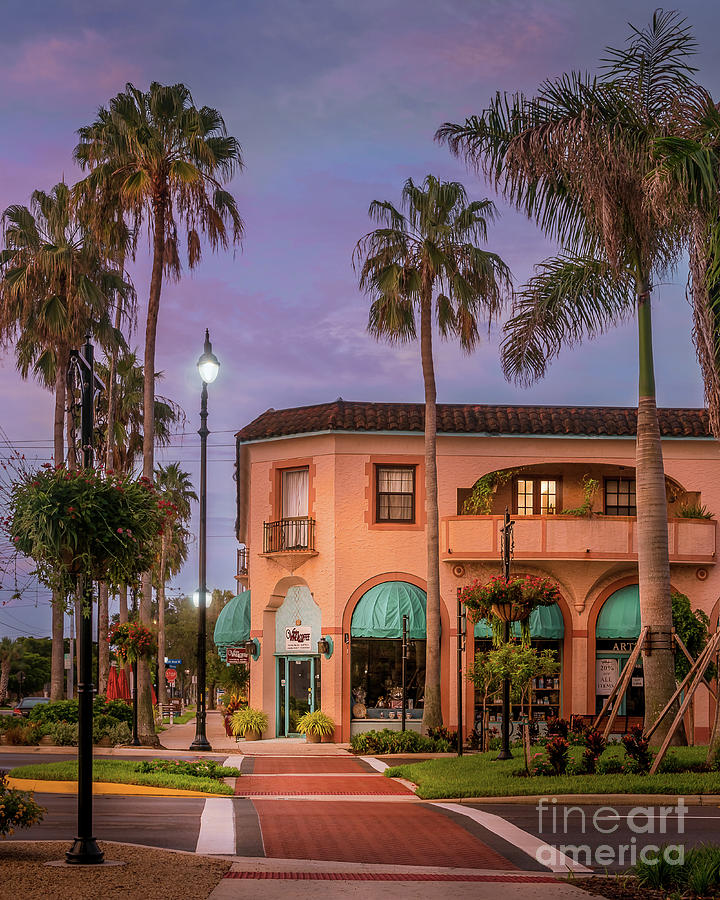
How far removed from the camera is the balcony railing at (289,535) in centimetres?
3556

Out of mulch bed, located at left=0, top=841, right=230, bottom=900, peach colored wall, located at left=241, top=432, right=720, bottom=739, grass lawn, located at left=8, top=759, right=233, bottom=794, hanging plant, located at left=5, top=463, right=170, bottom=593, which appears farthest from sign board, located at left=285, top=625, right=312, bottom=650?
hanging plant, located at left=5, top=463, right=170, bottom=593

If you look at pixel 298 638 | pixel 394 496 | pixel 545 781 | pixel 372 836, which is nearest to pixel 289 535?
pixel 298 638

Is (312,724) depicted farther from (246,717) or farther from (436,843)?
(436,843)

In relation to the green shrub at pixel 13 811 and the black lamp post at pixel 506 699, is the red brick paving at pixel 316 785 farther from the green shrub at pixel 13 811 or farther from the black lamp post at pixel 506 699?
the green shrub at pixel 13 811

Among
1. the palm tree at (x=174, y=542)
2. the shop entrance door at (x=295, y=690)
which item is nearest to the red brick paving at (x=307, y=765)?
the shop entrance door at (x=295, y=690)

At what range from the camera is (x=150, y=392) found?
2986 centimetres

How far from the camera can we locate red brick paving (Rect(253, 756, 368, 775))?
83.0 feet

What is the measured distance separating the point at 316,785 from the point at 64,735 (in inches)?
391

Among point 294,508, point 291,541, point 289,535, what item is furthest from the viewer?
point 294,508

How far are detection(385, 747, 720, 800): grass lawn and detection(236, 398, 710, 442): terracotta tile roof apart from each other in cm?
1449

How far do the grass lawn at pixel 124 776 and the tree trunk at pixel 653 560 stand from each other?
27.4 feet

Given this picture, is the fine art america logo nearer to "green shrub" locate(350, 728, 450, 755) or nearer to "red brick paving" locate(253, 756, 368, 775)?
"red brick paving" locate(253, 756, 368, 775)

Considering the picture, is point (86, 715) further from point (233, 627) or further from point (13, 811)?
point (233, 627)

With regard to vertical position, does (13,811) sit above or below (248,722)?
above
